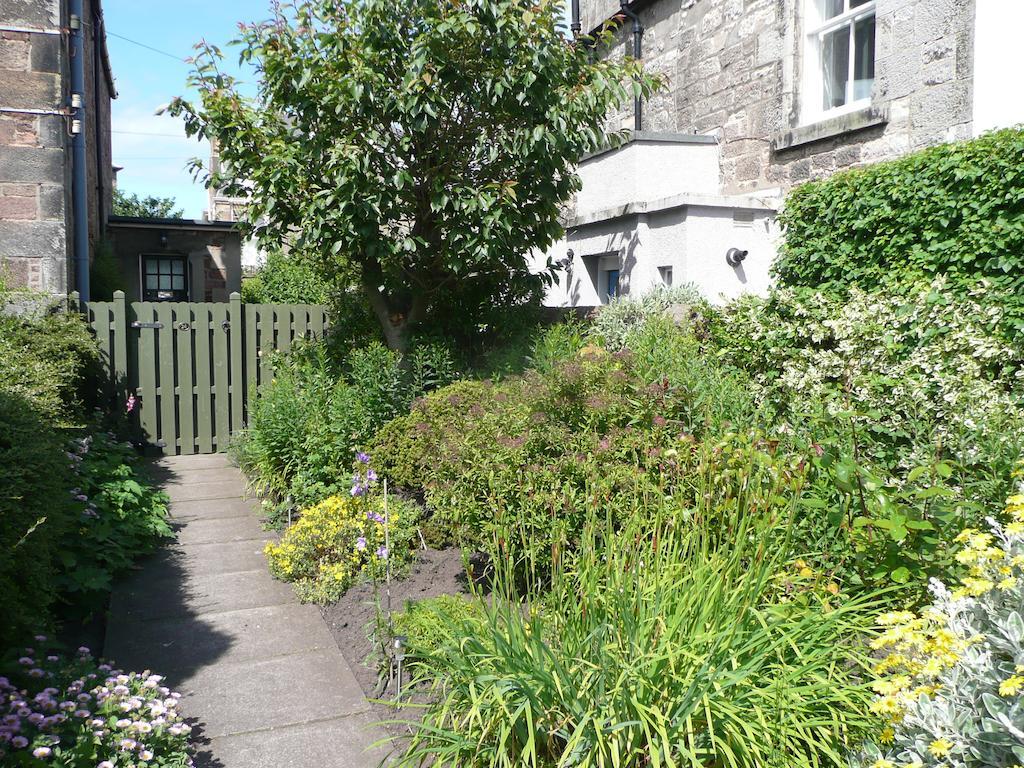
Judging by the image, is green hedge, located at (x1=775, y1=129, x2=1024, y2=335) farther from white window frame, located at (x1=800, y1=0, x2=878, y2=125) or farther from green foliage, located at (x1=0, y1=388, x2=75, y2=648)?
green foliage, located at (x1=0, y1=388, x2=75, y2=648)

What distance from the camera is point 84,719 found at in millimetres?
3172

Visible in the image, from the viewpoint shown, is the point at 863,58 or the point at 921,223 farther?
the point at 863,58

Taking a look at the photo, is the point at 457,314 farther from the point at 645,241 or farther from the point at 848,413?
the point at 848,413

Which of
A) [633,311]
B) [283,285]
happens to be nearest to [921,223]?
[633,311]

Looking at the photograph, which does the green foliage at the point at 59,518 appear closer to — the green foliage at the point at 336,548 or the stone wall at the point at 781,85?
the green foliage at the point at 336,548

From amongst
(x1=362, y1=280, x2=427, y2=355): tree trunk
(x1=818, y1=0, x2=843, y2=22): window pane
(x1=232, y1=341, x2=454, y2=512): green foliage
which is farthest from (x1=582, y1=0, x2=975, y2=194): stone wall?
(x1=232, y1=341, x2=454, y2=512): green foliage

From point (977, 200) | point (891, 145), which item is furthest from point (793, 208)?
point (977, 200)

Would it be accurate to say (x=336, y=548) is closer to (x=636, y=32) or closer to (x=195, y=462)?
(x=195, y=462)

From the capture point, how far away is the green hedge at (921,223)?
554cm

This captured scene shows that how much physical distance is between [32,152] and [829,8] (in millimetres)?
7967

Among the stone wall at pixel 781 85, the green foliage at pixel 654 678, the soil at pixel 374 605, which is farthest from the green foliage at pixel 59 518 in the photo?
the stone wall at pixel 781 85

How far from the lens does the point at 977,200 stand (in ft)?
18.9

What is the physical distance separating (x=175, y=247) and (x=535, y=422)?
567 inches

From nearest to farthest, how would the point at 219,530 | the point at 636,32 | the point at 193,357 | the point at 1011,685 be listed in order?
the point at 1011,685, the point at 219,530, the point at 193,357, the point at 636,32
